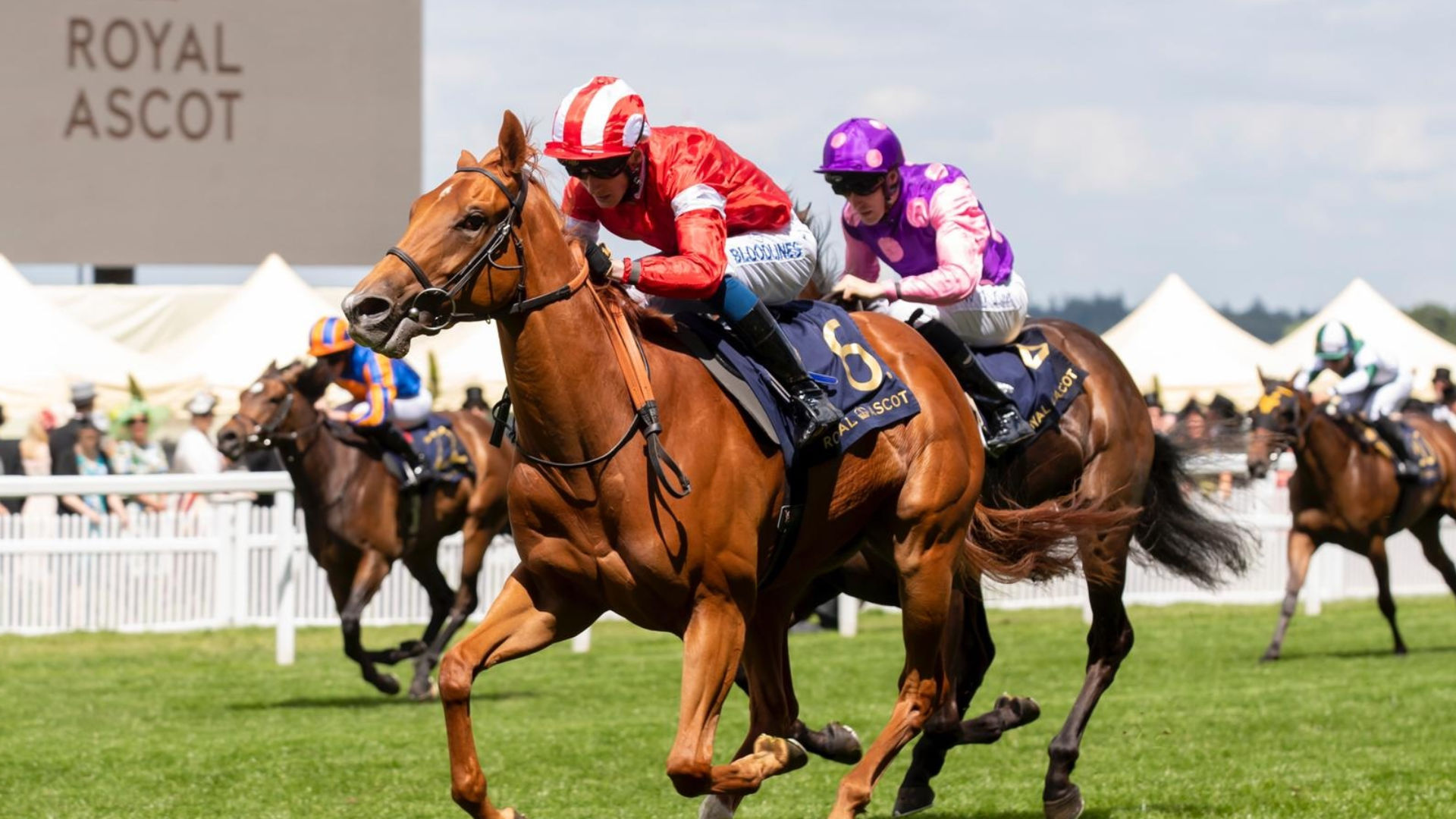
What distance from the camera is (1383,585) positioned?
43.4ft

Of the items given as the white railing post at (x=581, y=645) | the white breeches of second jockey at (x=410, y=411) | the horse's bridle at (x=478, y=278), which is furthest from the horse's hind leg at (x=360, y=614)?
the horse's bridle at (x=478, y=278)

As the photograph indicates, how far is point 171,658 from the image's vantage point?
1298 centimetres

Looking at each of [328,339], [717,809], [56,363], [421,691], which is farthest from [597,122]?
[56,363]

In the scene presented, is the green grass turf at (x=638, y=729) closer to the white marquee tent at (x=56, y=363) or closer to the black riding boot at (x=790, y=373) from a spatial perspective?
the black riding boot at (x=790, y=373)

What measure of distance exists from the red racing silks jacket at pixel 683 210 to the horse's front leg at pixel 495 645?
83 centimetres

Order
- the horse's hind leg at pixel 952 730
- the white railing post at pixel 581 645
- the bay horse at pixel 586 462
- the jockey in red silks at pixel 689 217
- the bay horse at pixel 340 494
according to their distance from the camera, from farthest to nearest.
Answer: the white railing post at pixel 581 645
the bay horse at pixel 340 494
the horse's hind leg at pixel 952 730
the jockey in red silks at pixel 689 217
the bay horse at pixel 586 462

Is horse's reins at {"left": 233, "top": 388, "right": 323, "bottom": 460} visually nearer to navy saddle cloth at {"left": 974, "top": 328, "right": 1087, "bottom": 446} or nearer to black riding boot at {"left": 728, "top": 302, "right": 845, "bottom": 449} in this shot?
navy saddle cloth at {"left": 974, "top": 328, "right": 1087, "bottom": 446}

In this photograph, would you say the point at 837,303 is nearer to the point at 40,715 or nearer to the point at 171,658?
the point at 40,715

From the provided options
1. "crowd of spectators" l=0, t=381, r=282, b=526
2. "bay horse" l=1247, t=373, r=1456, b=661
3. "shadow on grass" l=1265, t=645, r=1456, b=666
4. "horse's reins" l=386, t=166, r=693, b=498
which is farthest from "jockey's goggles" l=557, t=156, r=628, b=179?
"crowd of spectators" l=0, t=381, r=282, b=526

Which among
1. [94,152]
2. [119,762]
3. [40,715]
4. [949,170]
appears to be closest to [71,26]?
[94,152]

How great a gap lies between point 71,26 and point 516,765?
21.6 meters

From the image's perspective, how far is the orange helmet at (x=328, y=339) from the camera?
11.0 m

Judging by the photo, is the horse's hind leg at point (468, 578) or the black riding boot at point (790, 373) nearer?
the black riding boot at point (790, 373)

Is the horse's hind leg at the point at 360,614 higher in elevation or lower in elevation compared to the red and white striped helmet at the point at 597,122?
lower
